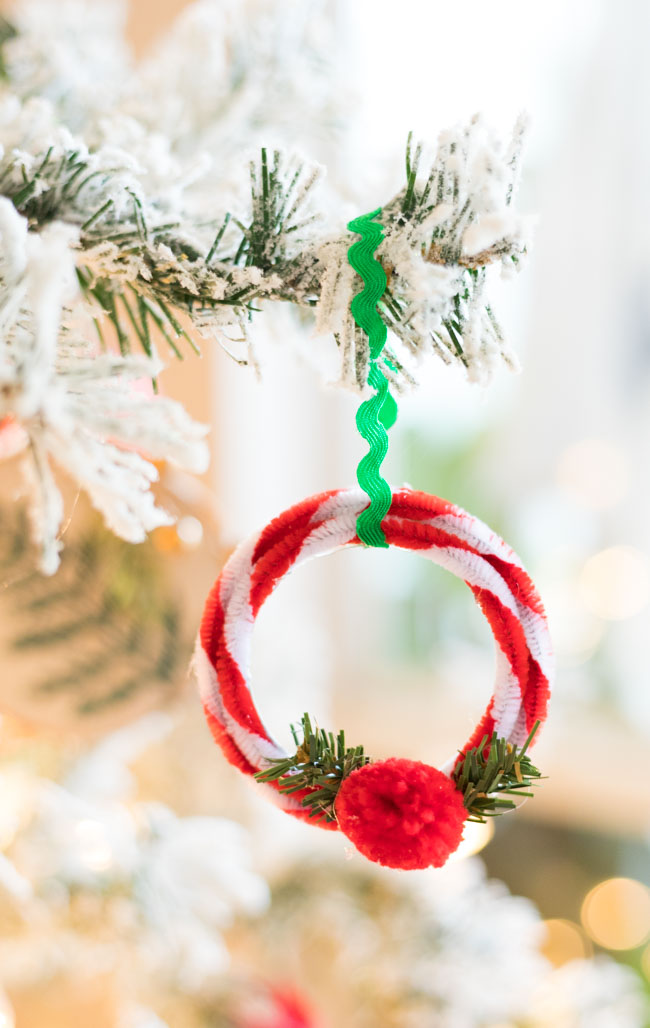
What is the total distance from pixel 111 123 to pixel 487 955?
655mm

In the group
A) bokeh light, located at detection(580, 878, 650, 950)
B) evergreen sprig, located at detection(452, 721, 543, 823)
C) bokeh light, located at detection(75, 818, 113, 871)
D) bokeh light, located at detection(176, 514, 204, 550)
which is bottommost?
bokeh light, located at detection(580, 878, 650, 950)

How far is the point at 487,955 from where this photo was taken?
0.66 m

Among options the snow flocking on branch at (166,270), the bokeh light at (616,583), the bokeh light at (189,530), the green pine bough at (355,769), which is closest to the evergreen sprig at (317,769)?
the green pine bough at (355,769)

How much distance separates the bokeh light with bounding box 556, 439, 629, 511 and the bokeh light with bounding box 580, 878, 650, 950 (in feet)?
1.69

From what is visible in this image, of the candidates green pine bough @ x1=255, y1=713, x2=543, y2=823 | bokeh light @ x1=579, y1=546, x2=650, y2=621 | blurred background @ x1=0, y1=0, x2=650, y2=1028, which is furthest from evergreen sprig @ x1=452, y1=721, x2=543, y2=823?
bokeh light @ x1=579, y1=546, x2=650, y2=621

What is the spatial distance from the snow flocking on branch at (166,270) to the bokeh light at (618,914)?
1.02 m

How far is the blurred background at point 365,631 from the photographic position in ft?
1.67

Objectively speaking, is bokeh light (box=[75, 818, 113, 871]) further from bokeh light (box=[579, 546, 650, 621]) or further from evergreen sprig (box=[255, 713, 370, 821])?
bokeh light (box=[579, 546, 650, 621])

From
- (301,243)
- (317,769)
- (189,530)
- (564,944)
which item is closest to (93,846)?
(189,530)

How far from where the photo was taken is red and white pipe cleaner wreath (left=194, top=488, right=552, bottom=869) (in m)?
0.29

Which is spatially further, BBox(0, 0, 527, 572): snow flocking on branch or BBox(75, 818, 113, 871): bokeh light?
BBox(75, 818, 113, 871): bokeh light

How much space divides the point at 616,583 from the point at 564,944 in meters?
0.48

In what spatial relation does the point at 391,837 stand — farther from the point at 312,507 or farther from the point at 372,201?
the point at 372,201

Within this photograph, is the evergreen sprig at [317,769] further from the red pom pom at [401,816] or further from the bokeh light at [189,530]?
the bokeh light at [189,530]
